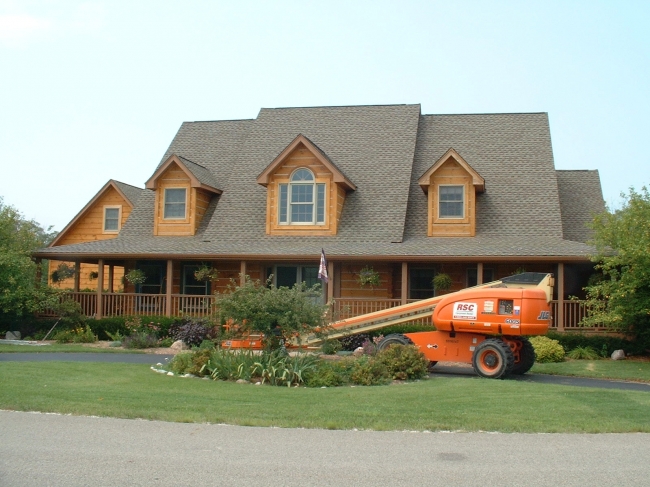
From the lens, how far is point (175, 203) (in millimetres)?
28938

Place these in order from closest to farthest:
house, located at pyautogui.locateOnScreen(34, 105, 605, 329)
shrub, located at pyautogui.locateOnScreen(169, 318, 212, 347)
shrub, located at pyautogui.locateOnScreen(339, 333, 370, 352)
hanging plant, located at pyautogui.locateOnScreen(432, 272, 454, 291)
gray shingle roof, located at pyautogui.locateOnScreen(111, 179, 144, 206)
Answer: shrub, located at pyautogui.locateOnScreen(339, 333, 370, 352)
shrub, located at pyautogui.locateOnScreen(169, 318, 212, 347)
hanging plant, located at pyautogui.locateOnScreen(432, 272, 454, 291)
house, located at pyautogui.locateOnScreen(34, 105, 605, 329)
gray shingle roof, located at pyautogui.locateOnScreen(111, 179, 144, 206)

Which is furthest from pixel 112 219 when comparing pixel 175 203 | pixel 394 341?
pixel 394 341

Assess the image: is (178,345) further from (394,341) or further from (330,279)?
(394,341)

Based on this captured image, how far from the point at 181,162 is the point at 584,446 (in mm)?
21312

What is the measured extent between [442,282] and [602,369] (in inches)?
267

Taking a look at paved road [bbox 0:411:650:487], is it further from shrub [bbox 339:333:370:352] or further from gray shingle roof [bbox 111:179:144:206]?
gray shingle roof [bbox 111:179:144:206]

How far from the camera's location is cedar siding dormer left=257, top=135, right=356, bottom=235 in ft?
88.3

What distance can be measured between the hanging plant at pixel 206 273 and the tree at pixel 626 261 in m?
12.7

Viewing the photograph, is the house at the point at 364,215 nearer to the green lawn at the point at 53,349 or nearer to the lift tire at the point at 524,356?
the green lawn at the point at 53,349

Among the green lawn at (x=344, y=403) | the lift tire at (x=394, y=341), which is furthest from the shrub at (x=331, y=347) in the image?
the green lawn at (x=344, y=403)

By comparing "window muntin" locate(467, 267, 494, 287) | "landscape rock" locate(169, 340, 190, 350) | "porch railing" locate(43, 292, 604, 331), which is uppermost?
"window muntin" locate(467, 267, 494, 287)

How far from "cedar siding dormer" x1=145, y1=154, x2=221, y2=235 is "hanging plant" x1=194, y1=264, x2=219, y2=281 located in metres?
2.06

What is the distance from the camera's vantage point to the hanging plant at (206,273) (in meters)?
26.8

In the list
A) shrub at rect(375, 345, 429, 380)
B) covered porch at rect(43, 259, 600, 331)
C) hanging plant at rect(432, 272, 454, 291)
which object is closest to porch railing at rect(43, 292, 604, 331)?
covered porch at rect(43, 259, 600, 331)
